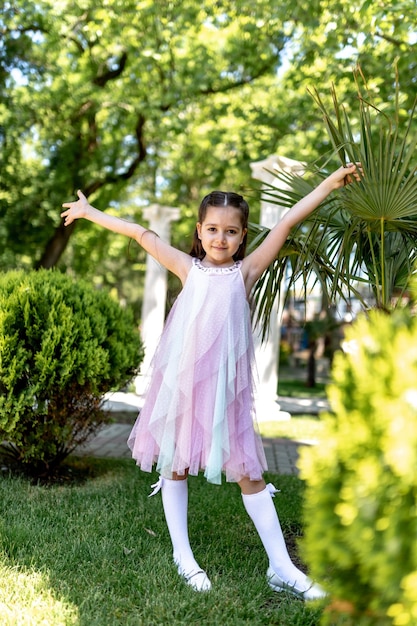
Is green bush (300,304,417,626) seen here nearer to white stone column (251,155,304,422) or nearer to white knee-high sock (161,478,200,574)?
white knee-high sock (161,478,200,574)

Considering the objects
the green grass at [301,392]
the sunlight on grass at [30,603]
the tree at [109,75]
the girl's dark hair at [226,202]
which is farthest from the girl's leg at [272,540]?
the green grass at [301,392]

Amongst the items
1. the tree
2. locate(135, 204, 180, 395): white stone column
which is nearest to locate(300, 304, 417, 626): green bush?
the tree

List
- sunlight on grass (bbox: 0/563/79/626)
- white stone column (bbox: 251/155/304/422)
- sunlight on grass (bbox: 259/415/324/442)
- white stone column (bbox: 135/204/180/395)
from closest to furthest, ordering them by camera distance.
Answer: sunlight on grass (bbox: 0/563/79/626)
sunlight on grass (bbox: 259/415/324/442)
white stone column (bbox: 251/155/304/422)
white stone column (bbox: 135/204/180/395)

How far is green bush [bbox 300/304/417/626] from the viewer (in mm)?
1214

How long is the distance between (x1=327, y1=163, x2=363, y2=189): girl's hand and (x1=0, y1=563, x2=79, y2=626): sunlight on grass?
2.04 meters

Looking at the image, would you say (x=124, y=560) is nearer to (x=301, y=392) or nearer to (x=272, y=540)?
(x=272, y=540)

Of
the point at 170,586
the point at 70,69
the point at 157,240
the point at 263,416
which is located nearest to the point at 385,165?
the point at 157,240

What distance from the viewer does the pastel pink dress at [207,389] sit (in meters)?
2.68

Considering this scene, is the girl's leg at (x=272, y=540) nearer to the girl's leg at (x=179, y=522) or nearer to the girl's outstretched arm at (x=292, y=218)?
the girl's leg at (x=179, y=522)

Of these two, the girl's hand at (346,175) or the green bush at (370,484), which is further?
the girl's hand at (346,175)

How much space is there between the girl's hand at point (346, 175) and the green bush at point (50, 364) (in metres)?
1.90

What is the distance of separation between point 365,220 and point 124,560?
78.4 inches

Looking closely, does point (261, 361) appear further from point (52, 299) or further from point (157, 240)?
point (157, 240)

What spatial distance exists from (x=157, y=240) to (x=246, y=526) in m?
1.67
